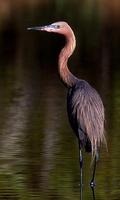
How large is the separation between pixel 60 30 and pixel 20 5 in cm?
3051

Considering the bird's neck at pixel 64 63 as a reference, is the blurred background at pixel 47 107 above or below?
below

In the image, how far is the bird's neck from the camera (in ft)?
35.3

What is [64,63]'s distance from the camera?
36.0 ft

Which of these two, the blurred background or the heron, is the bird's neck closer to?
the heron

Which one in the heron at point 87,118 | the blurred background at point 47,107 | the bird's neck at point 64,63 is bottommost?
the blurred background at point 47,107

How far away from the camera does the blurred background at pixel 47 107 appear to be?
10.1 m

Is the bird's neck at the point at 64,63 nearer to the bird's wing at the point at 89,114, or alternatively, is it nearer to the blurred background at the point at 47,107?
the bird's wing at the point at 89,114

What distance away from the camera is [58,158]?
37.0ft

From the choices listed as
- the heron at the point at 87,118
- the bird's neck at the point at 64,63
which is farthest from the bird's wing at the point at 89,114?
the bird's neck at the point at 64,63

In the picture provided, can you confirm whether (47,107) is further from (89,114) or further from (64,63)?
(89,114)

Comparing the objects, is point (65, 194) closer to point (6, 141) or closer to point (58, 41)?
point (6, 141)

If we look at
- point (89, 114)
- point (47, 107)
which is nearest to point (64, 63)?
point (89, 114)

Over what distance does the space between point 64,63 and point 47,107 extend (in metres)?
4.65

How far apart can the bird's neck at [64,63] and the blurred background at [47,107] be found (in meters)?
0.92
